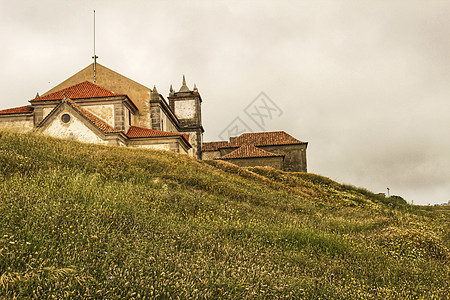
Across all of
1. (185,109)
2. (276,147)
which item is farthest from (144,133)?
(185,109)

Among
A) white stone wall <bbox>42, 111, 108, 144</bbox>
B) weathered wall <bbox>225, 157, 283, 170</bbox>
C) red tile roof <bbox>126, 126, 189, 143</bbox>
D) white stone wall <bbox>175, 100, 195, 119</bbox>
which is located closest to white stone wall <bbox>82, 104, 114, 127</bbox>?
red tile roof <bbox>126, 126, 189, 143</bbox>

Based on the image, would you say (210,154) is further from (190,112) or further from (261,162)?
(261,162)

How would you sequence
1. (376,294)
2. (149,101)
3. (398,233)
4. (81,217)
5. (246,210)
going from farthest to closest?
(149,101), (246,210), (398,233), (81,217), (376,294)

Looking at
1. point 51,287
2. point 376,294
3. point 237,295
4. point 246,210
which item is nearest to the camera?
point 51,287

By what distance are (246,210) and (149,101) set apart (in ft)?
75.9

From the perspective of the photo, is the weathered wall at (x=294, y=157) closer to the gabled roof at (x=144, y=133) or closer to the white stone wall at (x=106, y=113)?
the gabled roof at (x=144, y=133)

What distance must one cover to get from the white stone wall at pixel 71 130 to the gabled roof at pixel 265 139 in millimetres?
22149

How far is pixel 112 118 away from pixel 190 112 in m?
21.8

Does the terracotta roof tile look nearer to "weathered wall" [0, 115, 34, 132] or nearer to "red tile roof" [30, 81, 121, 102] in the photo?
"red tile roof" [30, 81, 121, 102]

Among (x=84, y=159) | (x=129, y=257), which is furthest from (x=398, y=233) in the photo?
(x=84, y=159)

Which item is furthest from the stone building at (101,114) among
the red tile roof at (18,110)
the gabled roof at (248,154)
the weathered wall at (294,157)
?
the weathered wall at (294,157)

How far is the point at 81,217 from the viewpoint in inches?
199

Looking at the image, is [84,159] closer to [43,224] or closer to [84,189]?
[84,189]

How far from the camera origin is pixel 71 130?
76.2 ft
